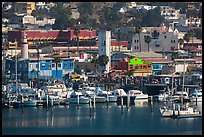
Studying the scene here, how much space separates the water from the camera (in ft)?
99.6

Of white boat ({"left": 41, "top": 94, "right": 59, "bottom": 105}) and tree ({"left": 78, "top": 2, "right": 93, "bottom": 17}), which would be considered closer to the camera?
white boat ({"left": 41, "top": 94, "right": 59, "bottom": 105})

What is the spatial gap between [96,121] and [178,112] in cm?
241

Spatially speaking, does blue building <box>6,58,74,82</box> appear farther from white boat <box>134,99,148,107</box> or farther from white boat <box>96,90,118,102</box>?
white boat <box>134,99,148,107</box>

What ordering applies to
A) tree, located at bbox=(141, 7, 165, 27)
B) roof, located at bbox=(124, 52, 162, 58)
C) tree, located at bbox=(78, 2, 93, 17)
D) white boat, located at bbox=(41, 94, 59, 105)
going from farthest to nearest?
1. tree, located at bbox=(78, 2, 93, 17)
2. tree, located at bbox=(141, 7, 165, 27)
3. roof, located at bbox=(124, 52, 162, 58)
4. white boat, located at bbox=(41, 94, 59, 105)

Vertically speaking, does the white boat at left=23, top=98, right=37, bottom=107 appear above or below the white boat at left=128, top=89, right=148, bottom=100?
below

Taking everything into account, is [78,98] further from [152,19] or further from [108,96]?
[152,19]

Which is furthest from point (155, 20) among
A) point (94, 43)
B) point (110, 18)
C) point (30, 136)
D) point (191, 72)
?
point (30, 136)

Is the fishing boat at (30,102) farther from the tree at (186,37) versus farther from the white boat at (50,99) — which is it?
the tree at (186,37)

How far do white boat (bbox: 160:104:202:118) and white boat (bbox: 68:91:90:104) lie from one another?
508 centimetres

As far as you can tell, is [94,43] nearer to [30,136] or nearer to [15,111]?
[15,111]

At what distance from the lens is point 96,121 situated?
33125 mm

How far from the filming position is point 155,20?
72500mm

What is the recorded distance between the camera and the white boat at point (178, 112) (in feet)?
111

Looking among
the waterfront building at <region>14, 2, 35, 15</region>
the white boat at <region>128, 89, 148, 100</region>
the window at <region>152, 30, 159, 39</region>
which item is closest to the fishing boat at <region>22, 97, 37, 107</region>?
the white boat at <region>128, 89, 148, 100</region>
